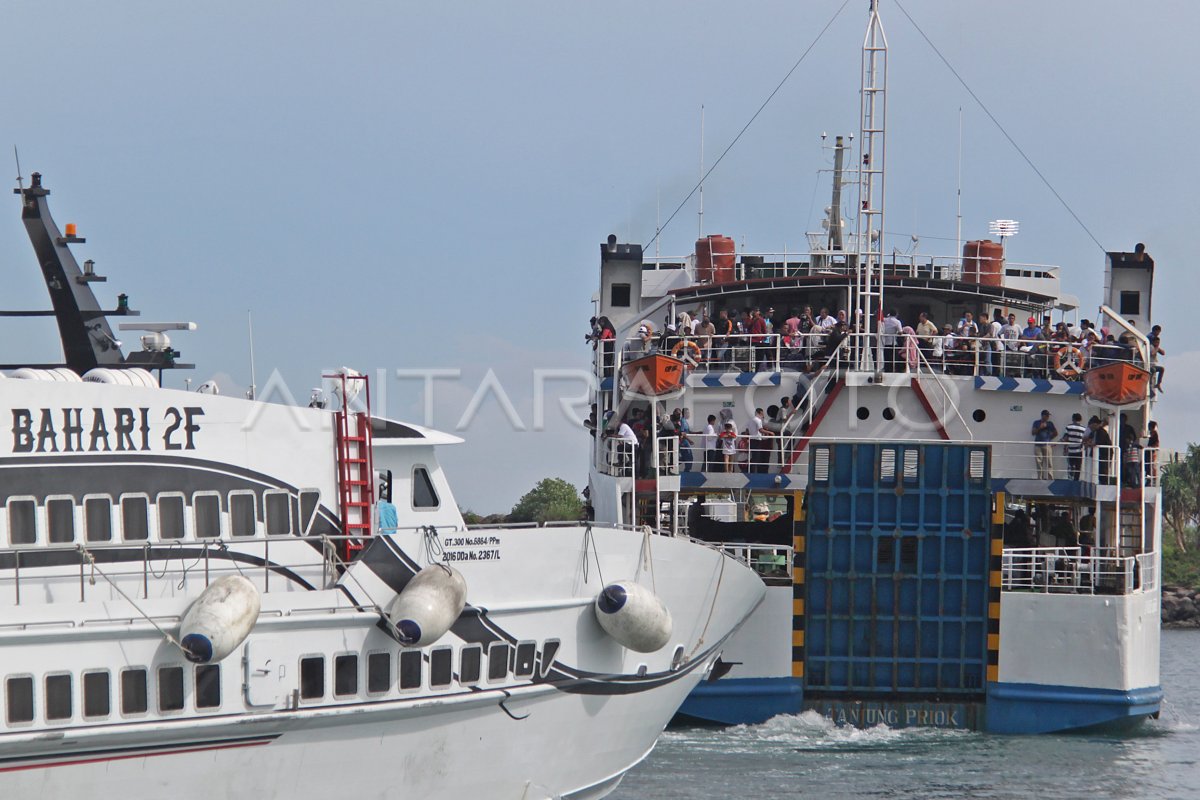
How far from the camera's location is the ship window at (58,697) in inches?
529

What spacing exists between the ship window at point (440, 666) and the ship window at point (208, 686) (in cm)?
205

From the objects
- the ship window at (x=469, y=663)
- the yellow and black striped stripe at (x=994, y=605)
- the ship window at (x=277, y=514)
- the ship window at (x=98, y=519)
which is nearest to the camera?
the ship window at (x=98, y=519)

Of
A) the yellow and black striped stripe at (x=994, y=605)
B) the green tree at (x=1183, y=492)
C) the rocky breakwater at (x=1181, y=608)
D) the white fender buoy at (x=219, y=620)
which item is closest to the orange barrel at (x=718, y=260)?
the yellow and black striped stripe at (x=994, y=605)

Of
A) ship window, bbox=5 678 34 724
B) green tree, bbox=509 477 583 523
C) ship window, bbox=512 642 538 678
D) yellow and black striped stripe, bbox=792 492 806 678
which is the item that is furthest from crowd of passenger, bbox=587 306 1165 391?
green tree, bbox=509 477 583 523

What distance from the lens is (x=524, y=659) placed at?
15.6 meters

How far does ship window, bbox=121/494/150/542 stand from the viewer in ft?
47.4

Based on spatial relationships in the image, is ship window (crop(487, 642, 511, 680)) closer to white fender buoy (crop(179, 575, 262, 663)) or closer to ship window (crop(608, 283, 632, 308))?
white fender buoy (crop(179, 575, 262, 663))

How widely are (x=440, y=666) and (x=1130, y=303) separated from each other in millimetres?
16196

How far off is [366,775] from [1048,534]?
39.0 feet

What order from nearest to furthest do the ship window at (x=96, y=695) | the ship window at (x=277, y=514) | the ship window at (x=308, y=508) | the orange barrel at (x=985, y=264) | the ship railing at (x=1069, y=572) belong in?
the ship window at (x=96, y=695) → the ship window at (x=277, y=514) → the ship window at (x=308, y=508) → the ship railing at (x=1069, y=572) → the orange barrel at (x=985, y=264)

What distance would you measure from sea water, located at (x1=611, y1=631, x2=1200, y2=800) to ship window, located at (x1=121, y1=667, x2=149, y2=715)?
6055 mm

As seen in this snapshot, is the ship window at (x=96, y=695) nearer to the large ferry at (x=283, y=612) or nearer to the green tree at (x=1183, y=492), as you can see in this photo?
the large ferry at (x=283, y=612)

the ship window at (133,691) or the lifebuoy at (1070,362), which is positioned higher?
the lifebuoy at (1070,362)

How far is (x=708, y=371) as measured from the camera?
22.9 m
